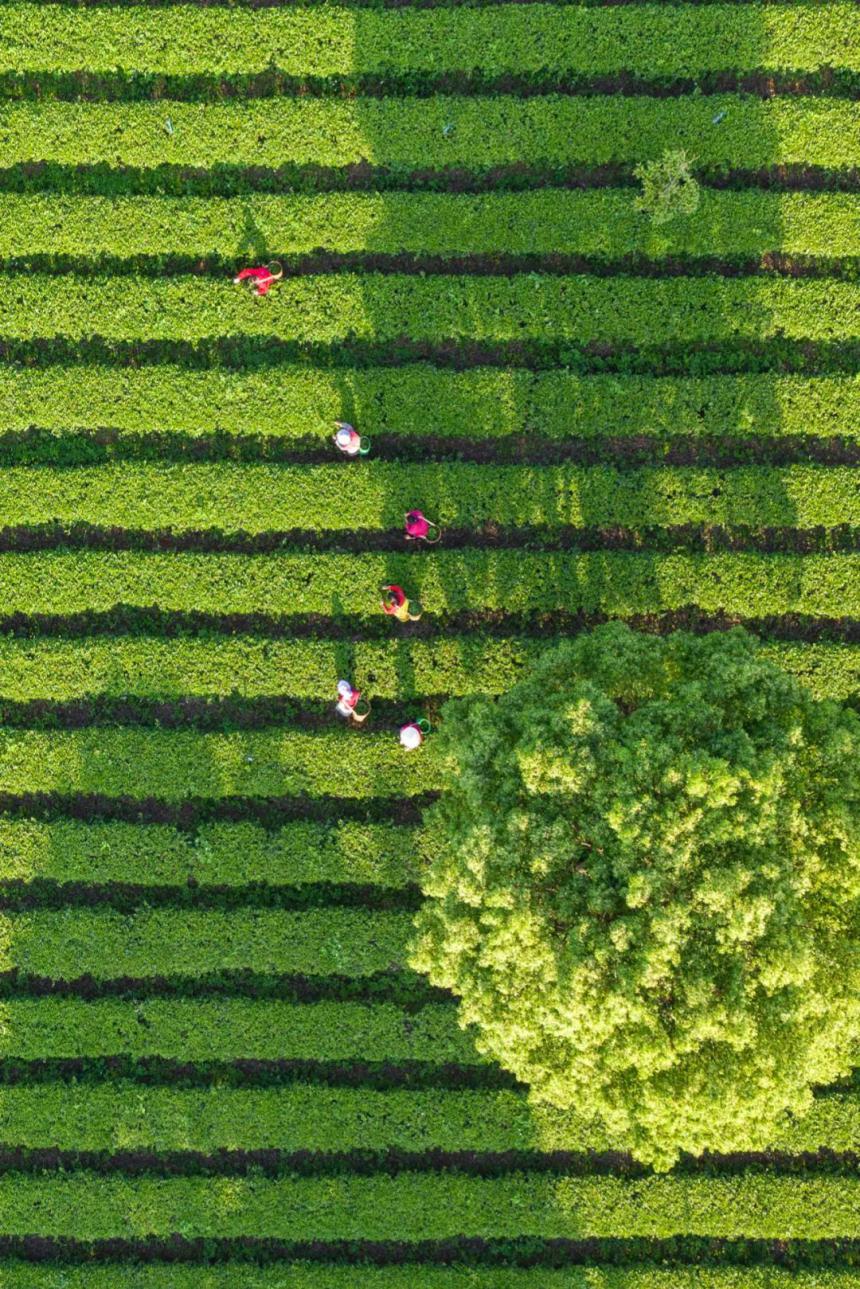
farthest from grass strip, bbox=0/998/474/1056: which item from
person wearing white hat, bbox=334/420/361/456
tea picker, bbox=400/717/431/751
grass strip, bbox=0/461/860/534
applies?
person wearing white hat, bbox=334/420/361/456

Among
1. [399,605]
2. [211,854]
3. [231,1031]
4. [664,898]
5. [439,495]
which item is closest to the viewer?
[664,898]

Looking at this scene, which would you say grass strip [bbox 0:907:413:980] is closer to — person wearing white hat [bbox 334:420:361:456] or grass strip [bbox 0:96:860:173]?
person wearing white hat [bbox 334:420:361:456]

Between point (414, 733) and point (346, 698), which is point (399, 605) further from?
point (414, 733)

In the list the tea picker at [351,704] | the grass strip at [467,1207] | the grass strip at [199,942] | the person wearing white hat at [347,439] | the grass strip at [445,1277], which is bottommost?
the grass strip at [445,1277]

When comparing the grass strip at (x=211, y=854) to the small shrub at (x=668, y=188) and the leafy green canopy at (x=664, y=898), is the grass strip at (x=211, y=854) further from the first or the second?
the small shrub at (x=668, y=188)

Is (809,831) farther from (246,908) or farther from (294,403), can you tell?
(294,403)

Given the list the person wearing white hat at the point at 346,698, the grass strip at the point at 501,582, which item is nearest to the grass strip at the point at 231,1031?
the grass strip at the point at 501,582

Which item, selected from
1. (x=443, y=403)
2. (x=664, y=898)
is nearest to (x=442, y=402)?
(x=443, y=403)
